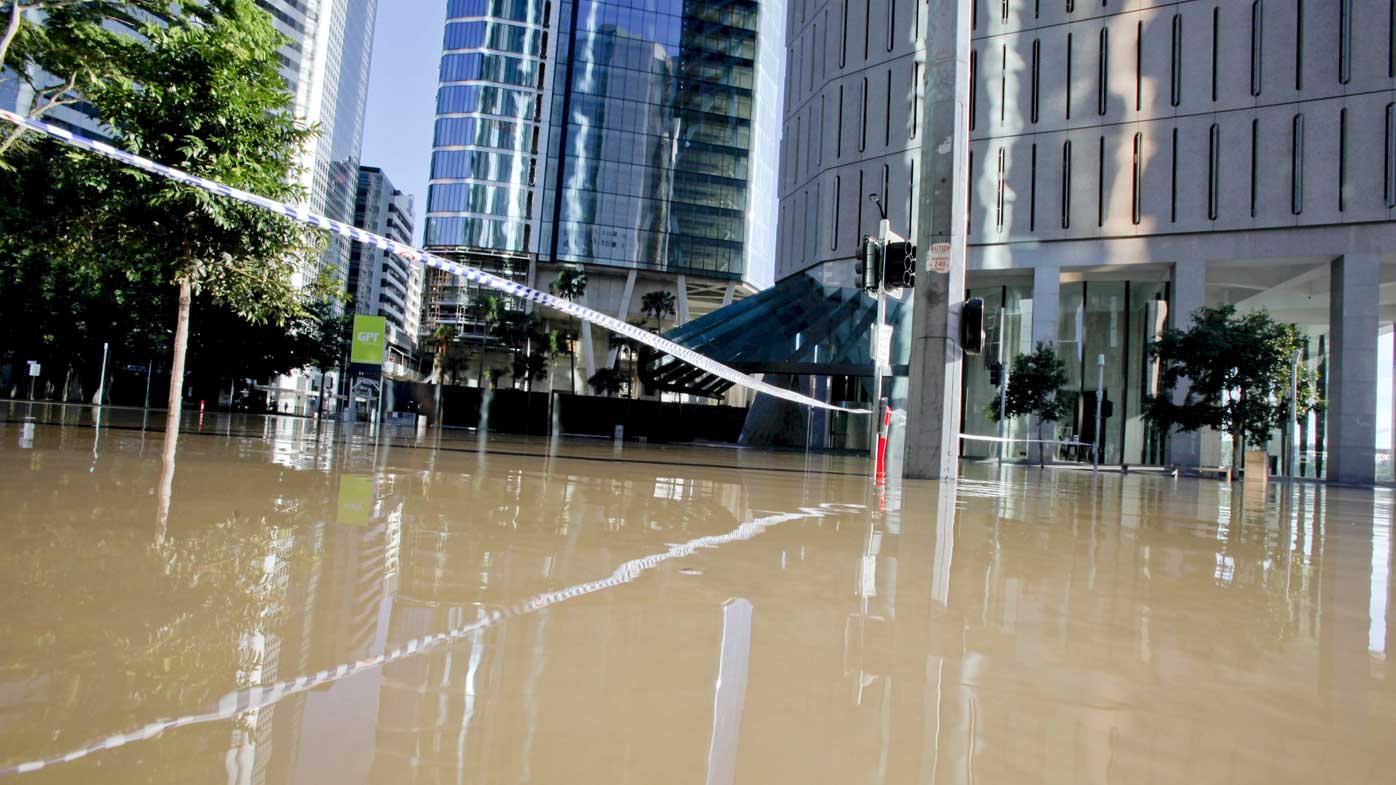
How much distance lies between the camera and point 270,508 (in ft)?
19.5

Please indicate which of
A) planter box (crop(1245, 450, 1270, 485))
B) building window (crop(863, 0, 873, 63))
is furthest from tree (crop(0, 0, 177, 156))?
building window (crop(863, 0, 873, 63))

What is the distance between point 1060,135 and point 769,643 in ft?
126

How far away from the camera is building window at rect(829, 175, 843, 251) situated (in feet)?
138

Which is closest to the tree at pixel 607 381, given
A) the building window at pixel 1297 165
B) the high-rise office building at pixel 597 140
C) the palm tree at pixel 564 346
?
the palm tree at pixel 564 346

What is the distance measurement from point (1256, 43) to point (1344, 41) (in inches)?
109

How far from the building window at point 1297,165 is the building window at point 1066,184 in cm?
775

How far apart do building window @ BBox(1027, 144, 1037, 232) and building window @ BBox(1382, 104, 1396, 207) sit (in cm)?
1187

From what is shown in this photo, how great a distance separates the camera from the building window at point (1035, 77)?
37.0 m

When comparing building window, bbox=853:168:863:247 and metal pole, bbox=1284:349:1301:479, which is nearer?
metal pole, bbox=1284:349:1301:479

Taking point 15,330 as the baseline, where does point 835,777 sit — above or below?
below

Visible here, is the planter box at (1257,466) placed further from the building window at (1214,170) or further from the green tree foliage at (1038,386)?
the building window at (1214,170)

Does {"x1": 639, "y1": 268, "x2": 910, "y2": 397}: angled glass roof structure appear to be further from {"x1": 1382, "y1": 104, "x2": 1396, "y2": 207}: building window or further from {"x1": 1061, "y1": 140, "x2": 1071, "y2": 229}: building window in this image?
{"x1": 1382, "y1": 104, "x2": 1396, "y2": 207}: building window

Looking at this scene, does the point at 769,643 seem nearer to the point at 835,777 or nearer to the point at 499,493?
the point at 835,777

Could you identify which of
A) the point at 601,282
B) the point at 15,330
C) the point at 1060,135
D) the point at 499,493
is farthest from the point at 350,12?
the point at 499,493
